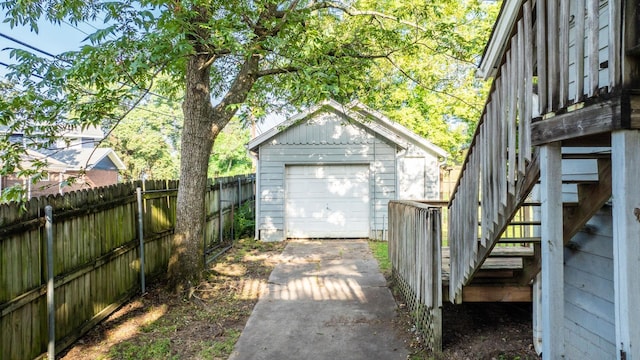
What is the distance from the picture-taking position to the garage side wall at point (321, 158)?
10.8 m

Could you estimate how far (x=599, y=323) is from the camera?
3.24 meters

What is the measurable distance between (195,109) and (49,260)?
291cm

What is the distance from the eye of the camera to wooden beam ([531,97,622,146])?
1.75 meters

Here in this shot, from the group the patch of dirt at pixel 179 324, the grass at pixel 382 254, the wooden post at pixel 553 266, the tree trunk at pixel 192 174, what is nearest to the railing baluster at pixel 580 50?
the wooden post at pixel 553 266

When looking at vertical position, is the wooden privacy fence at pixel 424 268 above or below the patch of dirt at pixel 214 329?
above

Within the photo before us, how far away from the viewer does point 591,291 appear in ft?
11.1

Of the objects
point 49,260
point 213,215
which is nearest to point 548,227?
point 49,260

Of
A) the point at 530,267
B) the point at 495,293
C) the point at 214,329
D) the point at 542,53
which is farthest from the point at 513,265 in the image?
the point at 214,329

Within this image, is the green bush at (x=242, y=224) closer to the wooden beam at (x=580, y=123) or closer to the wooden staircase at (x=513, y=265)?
the wooden staircase at (x=513, y=265)

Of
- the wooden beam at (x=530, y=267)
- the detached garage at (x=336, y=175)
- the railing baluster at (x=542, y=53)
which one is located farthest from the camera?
the detached garage at (x=336, y=175)

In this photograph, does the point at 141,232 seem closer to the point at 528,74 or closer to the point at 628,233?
the point at 528,74

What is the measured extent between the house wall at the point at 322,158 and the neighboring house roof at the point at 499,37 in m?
6.83

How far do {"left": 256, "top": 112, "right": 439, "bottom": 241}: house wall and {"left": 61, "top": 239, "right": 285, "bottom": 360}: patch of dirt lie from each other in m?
3.82

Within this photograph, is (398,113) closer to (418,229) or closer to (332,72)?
(332,72)
